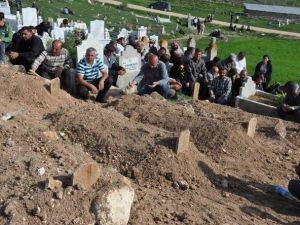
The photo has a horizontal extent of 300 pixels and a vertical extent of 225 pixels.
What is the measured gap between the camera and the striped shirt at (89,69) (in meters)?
10.1

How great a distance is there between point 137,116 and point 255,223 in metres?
Result: 3.28

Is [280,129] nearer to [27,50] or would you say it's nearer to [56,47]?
[56,47]

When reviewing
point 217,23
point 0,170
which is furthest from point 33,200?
point 217,23

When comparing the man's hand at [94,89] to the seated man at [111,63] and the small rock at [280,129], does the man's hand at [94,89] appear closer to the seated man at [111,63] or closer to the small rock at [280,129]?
the seated man at [111,63]

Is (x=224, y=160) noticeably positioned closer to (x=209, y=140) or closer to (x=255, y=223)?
(x=209, y=140)

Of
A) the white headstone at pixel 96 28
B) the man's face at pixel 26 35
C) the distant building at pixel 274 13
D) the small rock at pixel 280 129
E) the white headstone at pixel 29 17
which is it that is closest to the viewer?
the small rock at pixel 280 129

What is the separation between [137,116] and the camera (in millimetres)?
8242

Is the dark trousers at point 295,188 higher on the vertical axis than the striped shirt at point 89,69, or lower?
lower

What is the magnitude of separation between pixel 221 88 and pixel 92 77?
3.23 metres

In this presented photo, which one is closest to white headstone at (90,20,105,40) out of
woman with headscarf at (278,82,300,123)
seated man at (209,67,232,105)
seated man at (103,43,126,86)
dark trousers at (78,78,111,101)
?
seated man at (103,43,126,86)

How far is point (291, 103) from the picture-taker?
35.8 feet

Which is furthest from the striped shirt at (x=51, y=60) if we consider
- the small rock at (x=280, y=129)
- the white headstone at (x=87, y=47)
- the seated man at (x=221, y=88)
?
the small rock at (x=280, y=129)

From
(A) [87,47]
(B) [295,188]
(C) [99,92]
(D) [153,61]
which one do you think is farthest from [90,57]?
(B) [295,188]

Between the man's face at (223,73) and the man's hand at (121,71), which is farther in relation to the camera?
the man's hand at (121,71)
